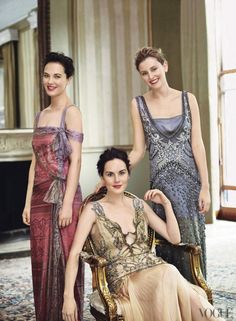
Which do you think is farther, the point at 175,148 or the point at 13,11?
the point at 13,11

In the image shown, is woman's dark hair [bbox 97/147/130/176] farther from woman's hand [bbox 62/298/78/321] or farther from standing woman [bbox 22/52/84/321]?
woman's hand [bbox 62/298/78/321]

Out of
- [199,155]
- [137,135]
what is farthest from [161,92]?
[199,155]

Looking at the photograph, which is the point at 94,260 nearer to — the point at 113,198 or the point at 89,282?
the point at 113,198

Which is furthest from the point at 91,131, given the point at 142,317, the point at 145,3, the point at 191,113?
the point at 142,317

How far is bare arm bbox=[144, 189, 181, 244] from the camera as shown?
9.16 feet

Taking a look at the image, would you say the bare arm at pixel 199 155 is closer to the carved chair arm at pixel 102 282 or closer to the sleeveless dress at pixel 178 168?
the sleeveless dress at pixel 178 168

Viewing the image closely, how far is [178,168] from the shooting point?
2.88 metres

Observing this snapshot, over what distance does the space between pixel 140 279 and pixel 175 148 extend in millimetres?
Result: 700

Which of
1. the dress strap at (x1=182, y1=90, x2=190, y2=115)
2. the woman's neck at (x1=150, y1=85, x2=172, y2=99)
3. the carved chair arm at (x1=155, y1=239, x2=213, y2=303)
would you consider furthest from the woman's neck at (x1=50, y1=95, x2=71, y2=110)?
the carved chair arm at (x1=155, y1=239, x2=213, y2=303)

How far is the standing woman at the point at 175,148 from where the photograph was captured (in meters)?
2.86

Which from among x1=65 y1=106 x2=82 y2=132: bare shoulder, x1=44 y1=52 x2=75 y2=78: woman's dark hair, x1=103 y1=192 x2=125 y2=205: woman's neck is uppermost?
x1=44 y1=52 x2=75 y2=78: woman's dark hair

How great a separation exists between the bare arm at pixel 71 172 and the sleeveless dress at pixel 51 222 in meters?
0.03

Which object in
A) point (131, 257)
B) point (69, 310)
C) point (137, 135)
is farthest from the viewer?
point (137, 135)

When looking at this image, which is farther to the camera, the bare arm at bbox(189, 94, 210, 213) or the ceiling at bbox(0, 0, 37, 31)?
the ceiling at bbox(0, 0, 37, 31)
